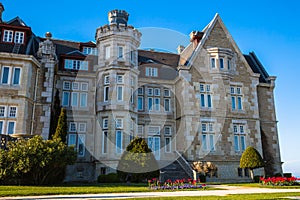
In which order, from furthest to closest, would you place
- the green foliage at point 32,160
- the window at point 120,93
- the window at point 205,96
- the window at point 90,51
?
the window at point 90,51, the window at point 205,96, the window at point 120,93, the green foliage at point 32,160

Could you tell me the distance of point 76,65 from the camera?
76.9ft

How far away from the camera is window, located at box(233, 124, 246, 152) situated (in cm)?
2283

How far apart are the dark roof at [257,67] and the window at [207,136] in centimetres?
775

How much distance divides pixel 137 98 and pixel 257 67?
42.8 ft

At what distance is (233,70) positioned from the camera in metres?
24.2

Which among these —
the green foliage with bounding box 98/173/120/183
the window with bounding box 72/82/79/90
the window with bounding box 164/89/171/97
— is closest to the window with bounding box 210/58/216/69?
the window with bounding box 164/89/171/97

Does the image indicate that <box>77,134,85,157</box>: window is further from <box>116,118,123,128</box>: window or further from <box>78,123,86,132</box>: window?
<box>116,118,123,128</box>: window

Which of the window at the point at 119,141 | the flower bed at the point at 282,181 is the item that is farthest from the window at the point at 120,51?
the flower bed at the point at 282,181

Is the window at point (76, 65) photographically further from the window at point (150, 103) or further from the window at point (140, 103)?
the window at point (150, 103)

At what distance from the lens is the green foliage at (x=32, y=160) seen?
13.2 meters

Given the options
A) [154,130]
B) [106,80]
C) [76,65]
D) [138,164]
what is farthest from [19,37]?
[138,164]

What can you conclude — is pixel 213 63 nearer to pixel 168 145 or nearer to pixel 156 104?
pixel 156 104

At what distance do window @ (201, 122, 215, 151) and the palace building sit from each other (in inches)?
3.1

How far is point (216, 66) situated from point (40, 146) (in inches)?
604
